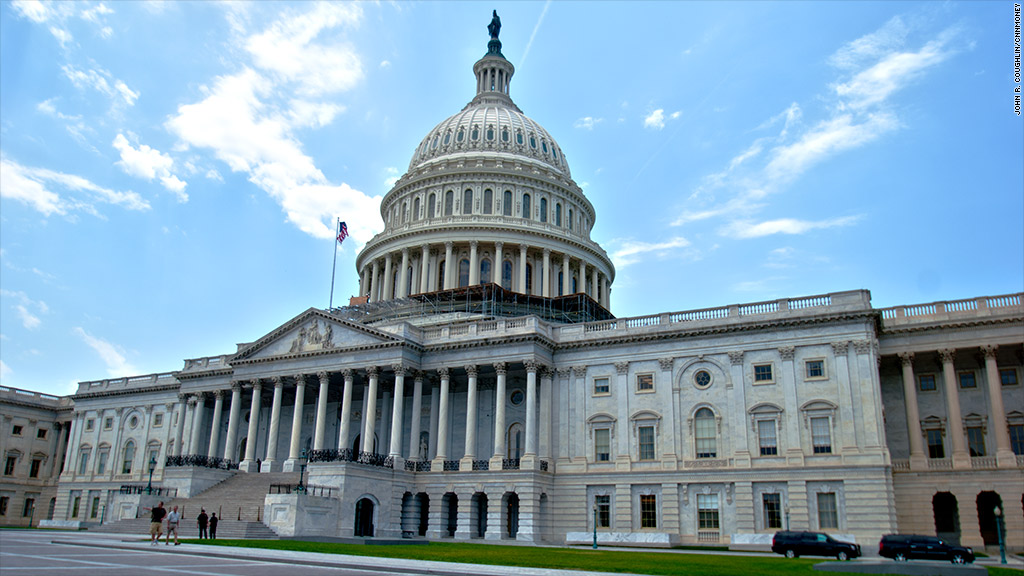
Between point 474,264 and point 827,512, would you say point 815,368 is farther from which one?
point 474,264

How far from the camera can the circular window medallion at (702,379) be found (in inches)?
2003

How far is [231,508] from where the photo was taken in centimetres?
4981

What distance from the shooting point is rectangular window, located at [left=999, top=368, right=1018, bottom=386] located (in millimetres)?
49312

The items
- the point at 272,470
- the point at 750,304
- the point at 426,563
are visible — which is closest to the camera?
the point at 426,563

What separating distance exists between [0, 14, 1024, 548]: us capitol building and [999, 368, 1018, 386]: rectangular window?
0.11 m

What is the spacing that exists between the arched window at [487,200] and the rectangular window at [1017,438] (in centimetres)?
4950

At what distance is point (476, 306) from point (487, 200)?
557 inches

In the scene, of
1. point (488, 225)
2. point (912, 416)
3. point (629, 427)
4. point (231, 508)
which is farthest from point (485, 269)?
point (912, 416)

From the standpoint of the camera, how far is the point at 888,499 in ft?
144

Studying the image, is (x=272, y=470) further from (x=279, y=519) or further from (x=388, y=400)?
(x=279, y=519)

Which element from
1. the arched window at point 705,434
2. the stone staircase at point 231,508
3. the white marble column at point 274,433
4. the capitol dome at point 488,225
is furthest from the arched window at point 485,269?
the arched window at point 705,434

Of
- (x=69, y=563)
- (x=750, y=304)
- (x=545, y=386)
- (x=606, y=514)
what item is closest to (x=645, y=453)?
(x=606, y=514)

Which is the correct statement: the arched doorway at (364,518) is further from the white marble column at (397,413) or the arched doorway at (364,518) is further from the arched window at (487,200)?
the arched window at (487,200)

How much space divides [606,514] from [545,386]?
945 centimetres
